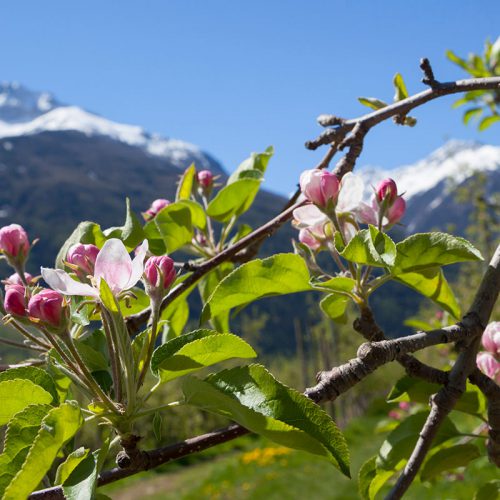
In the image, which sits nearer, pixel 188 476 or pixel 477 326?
pixel 477 326

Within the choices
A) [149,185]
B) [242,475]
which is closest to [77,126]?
[149,185]

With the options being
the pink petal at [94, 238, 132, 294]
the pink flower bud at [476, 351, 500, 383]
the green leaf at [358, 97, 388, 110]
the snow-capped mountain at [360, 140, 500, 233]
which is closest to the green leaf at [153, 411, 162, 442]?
the pink petal at [94, 238, 132, 294]

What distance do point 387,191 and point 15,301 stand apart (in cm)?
60

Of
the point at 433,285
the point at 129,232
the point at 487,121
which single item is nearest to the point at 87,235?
the point at 129,232

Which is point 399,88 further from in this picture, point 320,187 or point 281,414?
point 281,414

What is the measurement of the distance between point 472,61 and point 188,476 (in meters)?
15.1

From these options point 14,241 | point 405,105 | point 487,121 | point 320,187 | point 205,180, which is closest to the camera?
point 320,187

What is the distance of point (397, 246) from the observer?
85 centimetres

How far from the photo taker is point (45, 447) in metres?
0.59

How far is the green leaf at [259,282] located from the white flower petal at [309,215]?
19 cm

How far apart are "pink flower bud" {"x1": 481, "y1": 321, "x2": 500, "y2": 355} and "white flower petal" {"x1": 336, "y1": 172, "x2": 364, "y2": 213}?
31 cm

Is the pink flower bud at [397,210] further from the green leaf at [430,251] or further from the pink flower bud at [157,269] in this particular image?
the pink flower bud at [157,269]

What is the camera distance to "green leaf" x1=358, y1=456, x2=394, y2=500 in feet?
3.22

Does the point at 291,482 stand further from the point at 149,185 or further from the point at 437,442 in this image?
the point at 149,185
